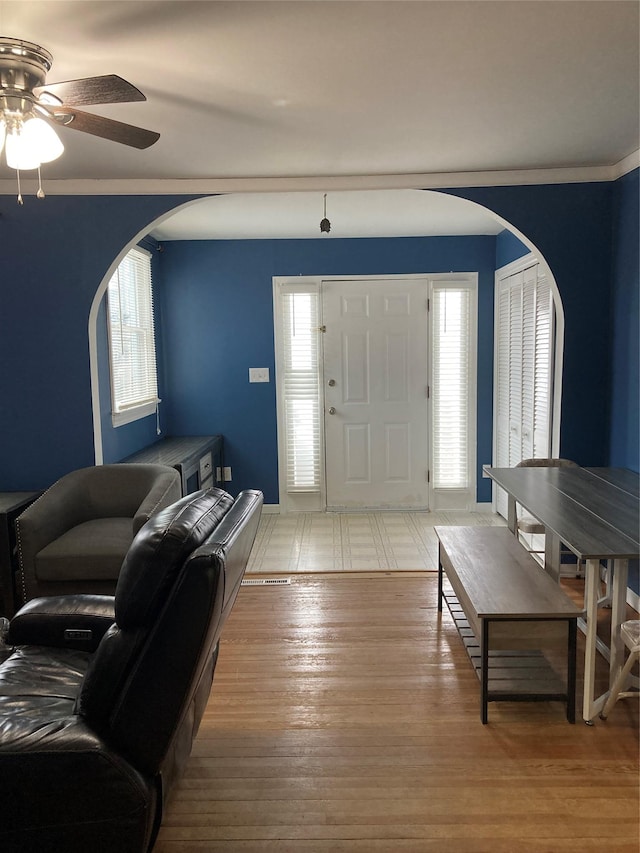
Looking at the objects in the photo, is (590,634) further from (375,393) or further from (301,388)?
(301,388)

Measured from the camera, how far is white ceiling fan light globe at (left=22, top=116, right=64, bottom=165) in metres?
1.90

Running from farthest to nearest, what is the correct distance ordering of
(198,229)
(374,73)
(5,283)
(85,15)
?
(198,229) → (5,283) → (374,73) → (85,15)

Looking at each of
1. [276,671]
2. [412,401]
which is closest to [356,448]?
[412,401]

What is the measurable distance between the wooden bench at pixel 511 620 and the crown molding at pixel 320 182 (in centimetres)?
202

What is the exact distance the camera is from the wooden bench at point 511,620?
235cm

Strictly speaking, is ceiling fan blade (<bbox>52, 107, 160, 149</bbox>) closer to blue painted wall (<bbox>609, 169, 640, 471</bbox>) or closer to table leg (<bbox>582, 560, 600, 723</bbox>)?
table leg (<bbox>582, 560, 600, 723</bbox>)

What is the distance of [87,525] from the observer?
3461mm

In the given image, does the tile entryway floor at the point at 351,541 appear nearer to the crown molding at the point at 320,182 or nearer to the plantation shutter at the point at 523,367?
Result: the plantation shutter at the point at 523,367

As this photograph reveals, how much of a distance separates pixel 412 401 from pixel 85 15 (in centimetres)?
411

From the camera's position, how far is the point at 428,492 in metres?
5.62

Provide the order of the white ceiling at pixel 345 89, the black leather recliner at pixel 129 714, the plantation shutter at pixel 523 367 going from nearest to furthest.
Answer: the black leather recliner at pixel 129 714, the white ceiling at pixel 345 89, the plantation shutter at pixel 523 367

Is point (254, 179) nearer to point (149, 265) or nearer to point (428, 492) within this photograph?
point (149, 265)

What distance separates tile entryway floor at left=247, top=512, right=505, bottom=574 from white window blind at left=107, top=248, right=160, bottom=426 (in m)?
1.36

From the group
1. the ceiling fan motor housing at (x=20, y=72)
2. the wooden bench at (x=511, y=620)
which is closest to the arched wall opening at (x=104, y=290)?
the wooden bench at (x=511, y=620)
